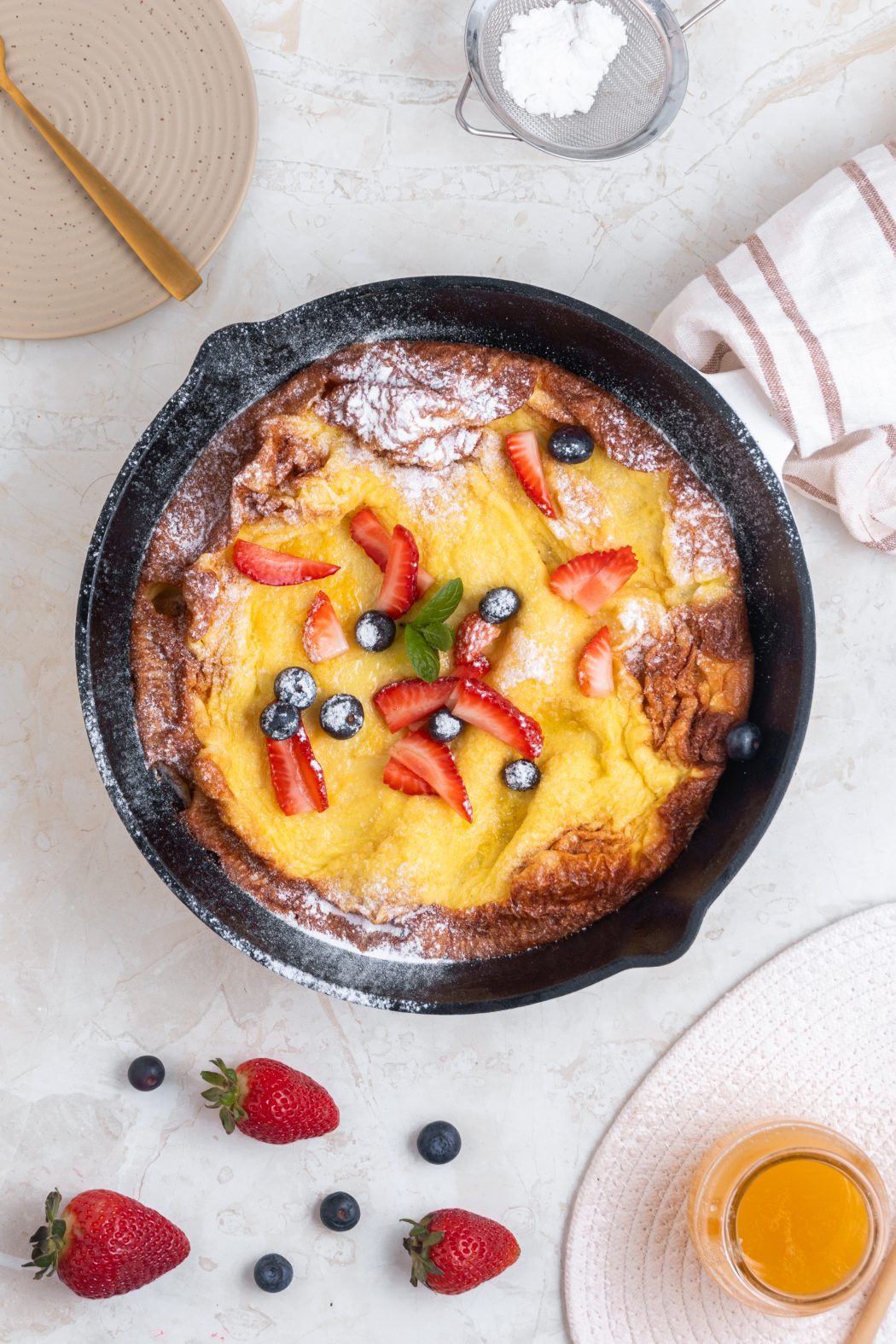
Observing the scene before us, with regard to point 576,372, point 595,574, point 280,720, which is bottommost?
point 280,720

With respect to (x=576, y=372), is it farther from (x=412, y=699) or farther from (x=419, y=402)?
(x=412, y=699)

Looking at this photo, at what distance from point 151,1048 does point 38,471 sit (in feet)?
5.08

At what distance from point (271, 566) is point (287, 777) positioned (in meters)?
0.49

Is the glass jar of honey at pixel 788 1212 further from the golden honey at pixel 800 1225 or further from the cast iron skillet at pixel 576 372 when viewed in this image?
the cast iron skillet at pixel 576 372

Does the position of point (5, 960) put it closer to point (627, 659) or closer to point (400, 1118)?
point (400, 1118)

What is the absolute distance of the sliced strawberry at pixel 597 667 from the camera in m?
2.37

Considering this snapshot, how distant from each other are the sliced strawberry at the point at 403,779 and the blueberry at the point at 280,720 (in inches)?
9.4

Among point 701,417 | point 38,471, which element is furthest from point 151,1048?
point 701,417

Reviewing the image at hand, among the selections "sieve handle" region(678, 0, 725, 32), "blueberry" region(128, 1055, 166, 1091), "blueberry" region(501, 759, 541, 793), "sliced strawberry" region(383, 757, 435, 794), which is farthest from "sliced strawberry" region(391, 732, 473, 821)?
"sieve handle" region(678, 0, 725, 32)

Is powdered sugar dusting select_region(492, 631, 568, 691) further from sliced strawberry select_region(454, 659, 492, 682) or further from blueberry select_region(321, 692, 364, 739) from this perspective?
blueberry select_region(321, 692, 364, 739)

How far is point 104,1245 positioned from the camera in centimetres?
264

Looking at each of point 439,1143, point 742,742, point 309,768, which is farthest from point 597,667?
point 439,1143

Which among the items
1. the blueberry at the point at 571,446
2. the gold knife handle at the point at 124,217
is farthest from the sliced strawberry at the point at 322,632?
the gold knife handle at the point at 124,217

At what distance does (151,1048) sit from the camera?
9.21 feet
